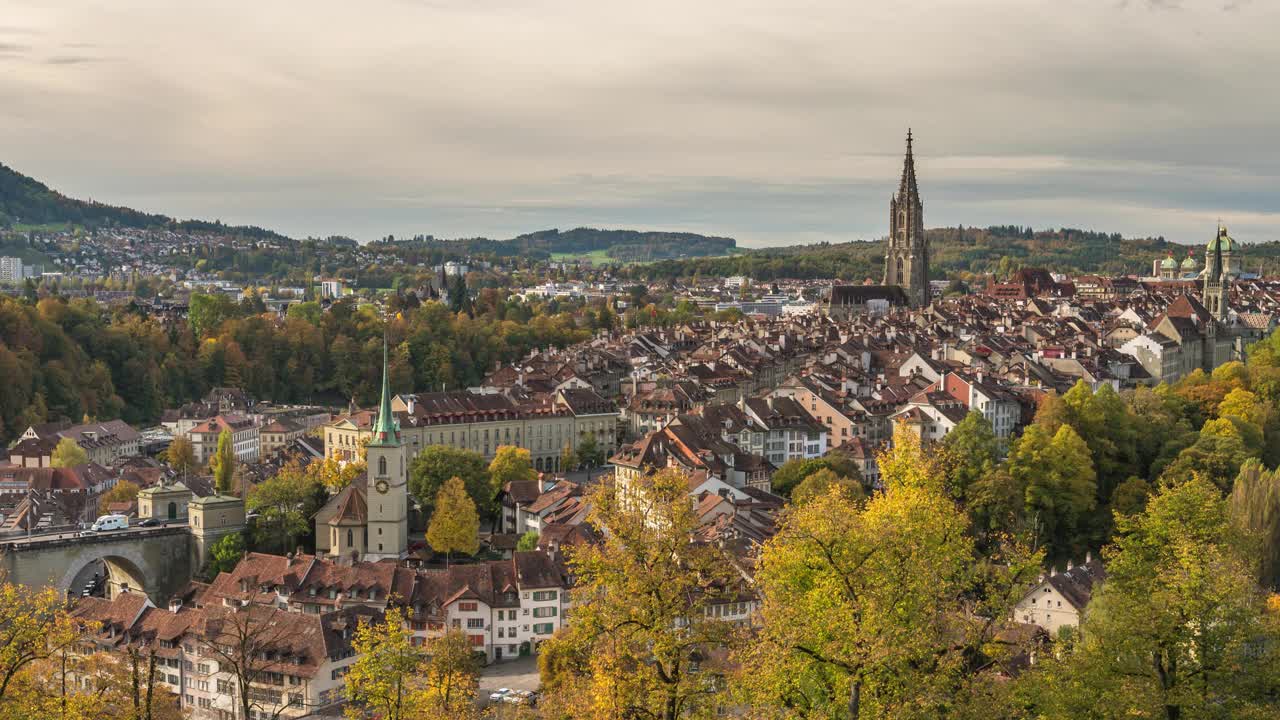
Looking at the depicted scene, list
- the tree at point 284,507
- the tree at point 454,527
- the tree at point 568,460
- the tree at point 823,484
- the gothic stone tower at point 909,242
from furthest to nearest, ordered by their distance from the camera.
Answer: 1. the gothic stone tower at point 909,242
2. the tree at point 568,460
3. the tree at point 284,507
4. the tree at point 454,527
5. the tree at point 823,484

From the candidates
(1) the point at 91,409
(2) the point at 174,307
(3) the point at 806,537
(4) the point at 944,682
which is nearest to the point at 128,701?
(3) the point at 806,537

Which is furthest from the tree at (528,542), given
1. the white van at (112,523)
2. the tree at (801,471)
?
the white van at (112,523)

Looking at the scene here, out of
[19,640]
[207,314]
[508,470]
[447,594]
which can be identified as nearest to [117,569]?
[447,594]

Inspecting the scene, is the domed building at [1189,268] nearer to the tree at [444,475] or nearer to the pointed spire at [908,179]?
the pointed spire at [908,179]

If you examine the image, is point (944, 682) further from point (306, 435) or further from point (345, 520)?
point (306, 435)

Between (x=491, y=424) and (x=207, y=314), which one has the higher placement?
(x=207, y=314)

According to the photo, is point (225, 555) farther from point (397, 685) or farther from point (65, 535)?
point (397, 685)
